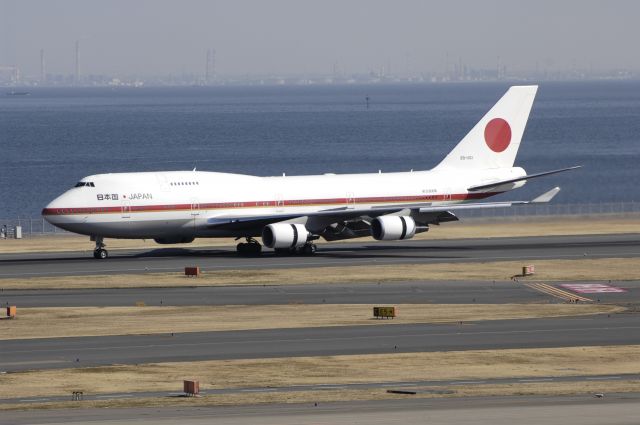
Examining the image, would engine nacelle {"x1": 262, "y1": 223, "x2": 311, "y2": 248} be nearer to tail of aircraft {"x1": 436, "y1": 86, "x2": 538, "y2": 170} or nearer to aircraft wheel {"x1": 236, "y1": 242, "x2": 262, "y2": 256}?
aircraft wheel {"x1": 236, "y1": 242, "x2": 262, "y2": 256}

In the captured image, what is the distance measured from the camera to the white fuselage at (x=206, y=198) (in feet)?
236

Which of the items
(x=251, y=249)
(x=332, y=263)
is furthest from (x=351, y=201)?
(x=251, y=249)

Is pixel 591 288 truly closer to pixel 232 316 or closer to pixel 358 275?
pixel 358 275

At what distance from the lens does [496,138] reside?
83.8 m

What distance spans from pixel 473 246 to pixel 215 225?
17.4 metres

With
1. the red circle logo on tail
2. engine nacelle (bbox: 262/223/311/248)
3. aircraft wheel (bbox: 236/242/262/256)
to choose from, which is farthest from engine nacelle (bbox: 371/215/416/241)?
the red circle logo on tail

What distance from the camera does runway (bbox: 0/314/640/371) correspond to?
44.2m

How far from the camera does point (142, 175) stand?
74000 mm

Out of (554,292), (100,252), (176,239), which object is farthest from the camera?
(100,252)

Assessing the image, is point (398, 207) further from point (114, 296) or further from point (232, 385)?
point (232, 385)

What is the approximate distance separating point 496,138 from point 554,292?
24.5m

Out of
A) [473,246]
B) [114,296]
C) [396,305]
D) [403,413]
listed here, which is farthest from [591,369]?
[473,246]

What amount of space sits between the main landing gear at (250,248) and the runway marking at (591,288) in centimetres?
2097

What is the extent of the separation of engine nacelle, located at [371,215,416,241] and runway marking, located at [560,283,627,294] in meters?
13.2
